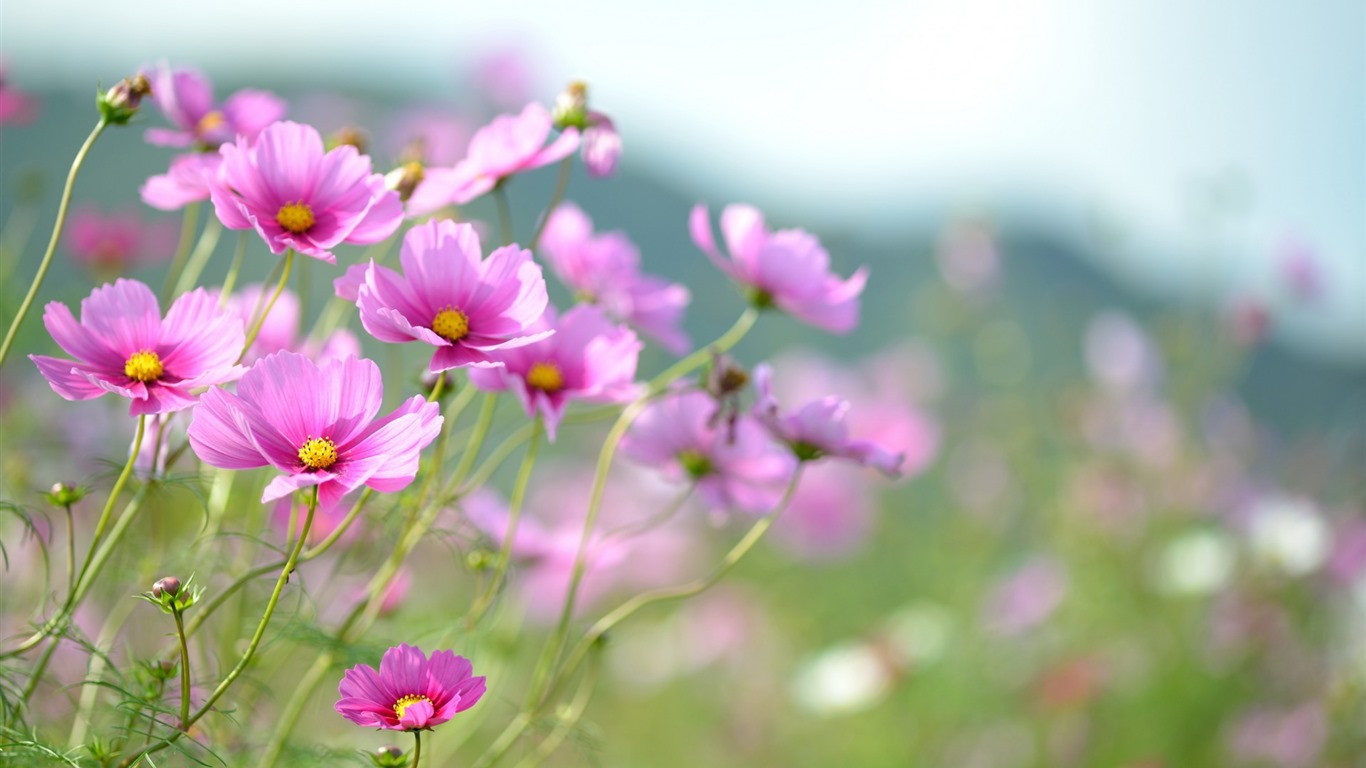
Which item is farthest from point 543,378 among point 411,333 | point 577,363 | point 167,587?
point 167,587

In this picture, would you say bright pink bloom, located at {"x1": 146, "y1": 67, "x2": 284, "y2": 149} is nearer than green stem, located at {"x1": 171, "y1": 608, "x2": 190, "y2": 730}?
No

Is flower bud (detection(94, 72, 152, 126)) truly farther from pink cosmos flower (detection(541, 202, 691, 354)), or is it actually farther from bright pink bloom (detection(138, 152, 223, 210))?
pink cosmos flower (detection(541, 202, 691, 354))

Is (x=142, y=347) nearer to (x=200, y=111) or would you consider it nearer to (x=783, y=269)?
(x=200, y=111)

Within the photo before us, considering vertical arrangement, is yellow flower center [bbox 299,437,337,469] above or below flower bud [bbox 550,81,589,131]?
below

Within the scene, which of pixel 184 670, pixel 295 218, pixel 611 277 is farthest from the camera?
pixel 611 277

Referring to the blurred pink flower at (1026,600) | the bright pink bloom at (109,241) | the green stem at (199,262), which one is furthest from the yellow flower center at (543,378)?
the blurred pink flower at (1026,600)

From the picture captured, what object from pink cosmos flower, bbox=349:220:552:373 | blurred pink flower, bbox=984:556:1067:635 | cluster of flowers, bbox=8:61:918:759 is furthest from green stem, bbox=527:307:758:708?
blurred pink flower, bbox=984:556:1067:635

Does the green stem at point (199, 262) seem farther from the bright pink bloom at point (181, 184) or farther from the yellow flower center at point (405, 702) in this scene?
the yellow flower center at point (405, 702)

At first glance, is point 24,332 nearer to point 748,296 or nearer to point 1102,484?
point 748,296
